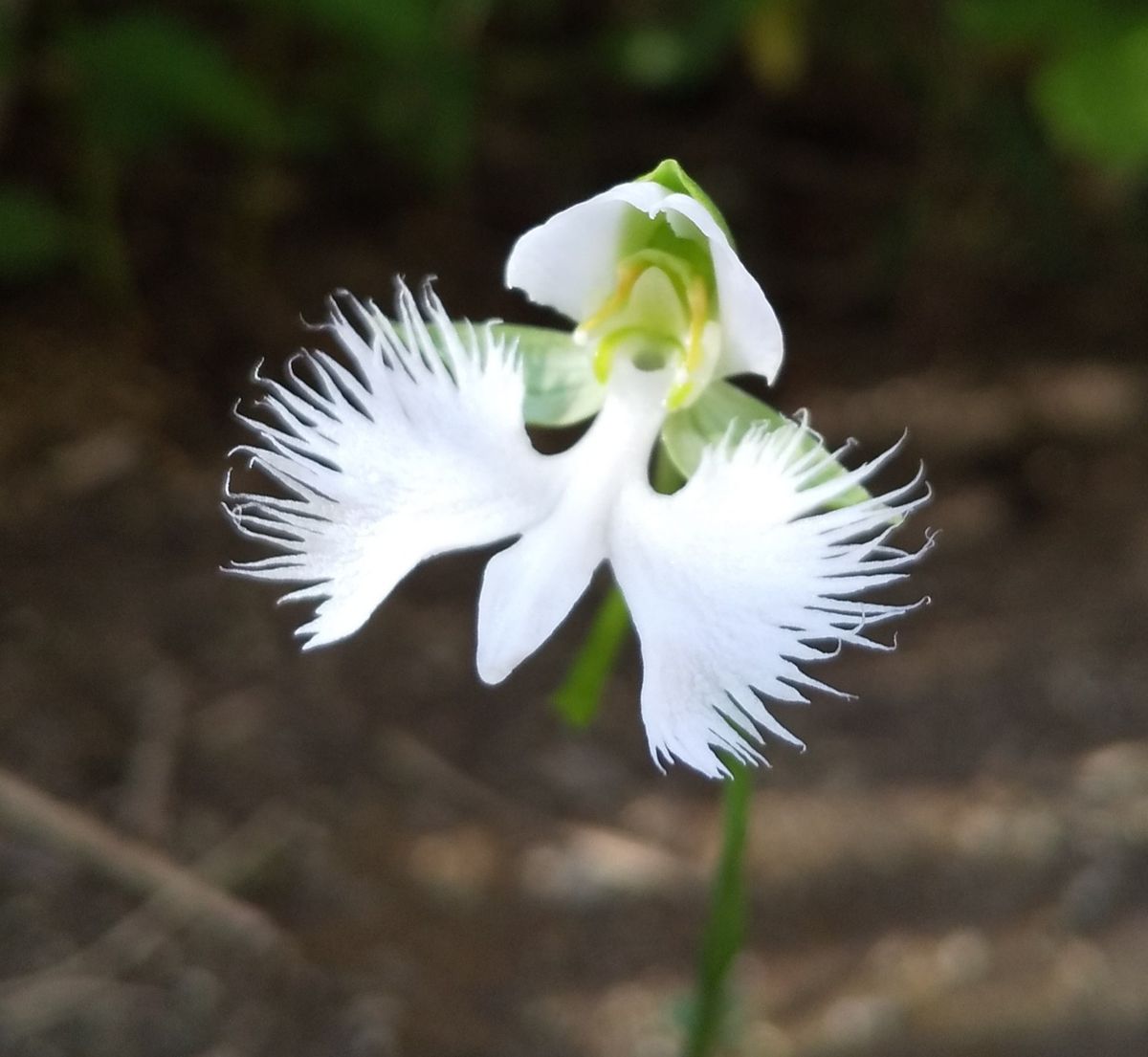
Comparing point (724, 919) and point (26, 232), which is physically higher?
point (26, 232)

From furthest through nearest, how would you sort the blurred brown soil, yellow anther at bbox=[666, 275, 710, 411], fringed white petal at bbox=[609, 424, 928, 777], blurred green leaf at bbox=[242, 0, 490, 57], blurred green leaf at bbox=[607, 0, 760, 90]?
1. blurred green leaf at bbox=[607, 0, 760, 90]
2. blurred green leaf at bbox=[242, 0, 490, 57]
3. the blurred brown soil
4. yellow anther at bbox=[666, 275, 710, 411]
5. fringed white petal at bbox=[609, 424, 928, 777]

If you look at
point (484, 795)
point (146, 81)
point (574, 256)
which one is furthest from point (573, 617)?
point (574, 256)

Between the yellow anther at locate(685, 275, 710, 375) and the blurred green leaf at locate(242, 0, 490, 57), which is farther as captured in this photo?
the blurred green leaf at locate(242, 0, 490, 57)

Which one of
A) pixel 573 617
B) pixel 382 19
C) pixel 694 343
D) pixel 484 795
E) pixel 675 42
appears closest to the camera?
pixel 694 343

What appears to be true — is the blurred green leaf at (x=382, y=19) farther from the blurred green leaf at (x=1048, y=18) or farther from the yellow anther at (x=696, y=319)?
the yellow anther at (x=696, y=319)

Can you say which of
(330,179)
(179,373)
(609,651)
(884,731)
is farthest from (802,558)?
(330,179)

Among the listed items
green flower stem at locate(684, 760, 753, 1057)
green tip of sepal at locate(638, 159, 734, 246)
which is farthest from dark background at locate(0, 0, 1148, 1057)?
green tip of sepal at locate(638, 159, 734, 246)

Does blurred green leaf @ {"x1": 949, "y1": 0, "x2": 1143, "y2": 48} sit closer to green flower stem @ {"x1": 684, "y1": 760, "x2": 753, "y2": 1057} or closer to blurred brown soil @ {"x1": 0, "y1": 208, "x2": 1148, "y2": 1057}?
blurred brown soil @ {"x1": 0, "y1": 208, "x2": 1148, "y2": 1057}

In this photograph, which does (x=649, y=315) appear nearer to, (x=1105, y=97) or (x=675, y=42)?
(x=1105, y=97)

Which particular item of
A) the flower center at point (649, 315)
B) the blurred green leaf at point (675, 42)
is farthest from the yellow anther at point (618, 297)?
the blurred green leaf at point (675, 42)
